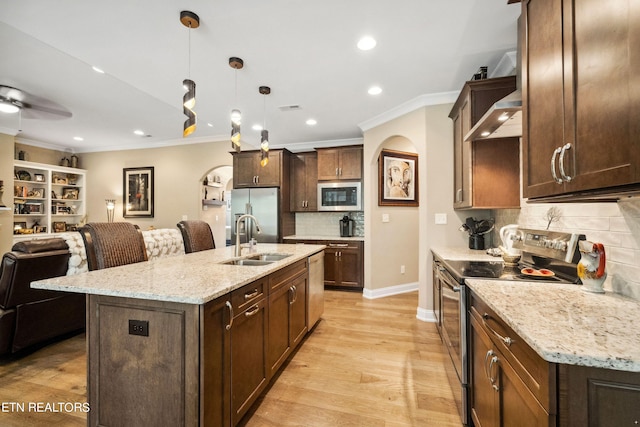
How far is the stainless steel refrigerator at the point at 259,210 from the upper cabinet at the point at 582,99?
3861 mm

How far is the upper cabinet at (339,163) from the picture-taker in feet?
15.3

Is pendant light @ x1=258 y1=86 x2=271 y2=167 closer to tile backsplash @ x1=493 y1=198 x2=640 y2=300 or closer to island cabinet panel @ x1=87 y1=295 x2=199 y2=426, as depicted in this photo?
island cabinet panel @ x1=87 y1=295 x2=199 y2=426

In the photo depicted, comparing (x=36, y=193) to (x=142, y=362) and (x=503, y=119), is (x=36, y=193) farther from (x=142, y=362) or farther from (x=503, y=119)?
(x=503, y=119)

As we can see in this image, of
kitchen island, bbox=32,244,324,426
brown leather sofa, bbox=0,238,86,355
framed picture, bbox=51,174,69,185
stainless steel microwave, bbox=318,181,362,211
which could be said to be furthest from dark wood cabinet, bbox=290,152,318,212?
framed picture, bbox=51,174,69,185

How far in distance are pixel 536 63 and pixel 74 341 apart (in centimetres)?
417

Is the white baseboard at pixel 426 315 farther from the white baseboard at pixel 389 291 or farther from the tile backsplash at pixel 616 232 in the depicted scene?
the tile backsplash at pixel 616 232

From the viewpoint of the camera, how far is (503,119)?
166 cm

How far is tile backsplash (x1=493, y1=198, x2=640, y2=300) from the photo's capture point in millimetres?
1207

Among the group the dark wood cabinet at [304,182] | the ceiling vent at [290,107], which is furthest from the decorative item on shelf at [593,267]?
the dark wood cabinet at [304,182]

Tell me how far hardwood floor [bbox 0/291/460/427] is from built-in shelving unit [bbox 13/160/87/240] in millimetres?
4464

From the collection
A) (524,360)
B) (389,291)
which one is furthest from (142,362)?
(389,291)

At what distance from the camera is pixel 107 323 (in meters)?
1.34

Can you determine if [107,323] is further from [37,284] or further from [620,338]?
[620,338]

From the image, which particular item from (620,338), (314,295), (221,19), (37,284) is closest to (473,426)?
(620,338)
